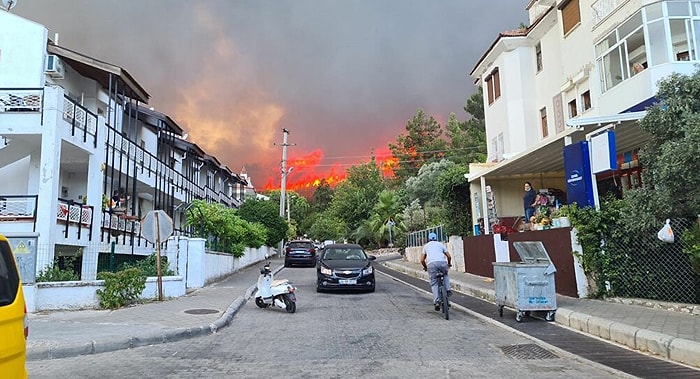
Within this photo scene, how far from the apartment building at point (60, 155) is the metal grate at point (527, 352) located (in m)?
10.3

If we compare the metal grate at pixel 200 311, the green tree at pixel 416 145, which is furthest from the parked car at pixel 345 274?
the green tree at pixel 416 145

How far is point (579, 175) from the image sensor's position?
12.5m

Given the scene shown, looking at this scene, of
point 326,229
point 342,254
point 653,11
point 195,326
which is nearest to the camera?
point 195,326

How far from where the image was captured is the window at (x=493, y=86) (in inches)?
1049

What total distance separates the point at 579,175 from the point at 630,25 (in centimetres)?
706

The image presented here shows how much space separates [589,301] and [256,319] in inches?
294

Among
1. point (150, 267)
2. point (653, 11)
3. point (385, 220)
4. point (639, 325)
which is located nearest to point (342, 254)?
point (150, 267)

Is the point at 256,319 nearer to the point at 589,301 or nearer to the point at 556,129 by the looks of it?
the point at 589,301

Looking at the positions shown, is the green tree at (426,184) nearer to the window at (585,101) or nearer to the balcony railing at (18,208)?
the window at (585,101)

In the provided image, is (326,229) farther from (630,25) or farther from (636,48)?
(630,25)

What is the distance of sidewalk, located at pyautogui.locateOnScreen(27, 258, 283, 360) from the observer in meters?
8.02

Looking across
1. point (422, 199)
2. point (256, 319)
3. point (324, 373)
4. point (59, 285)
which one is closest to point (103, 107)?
point (59, 285)

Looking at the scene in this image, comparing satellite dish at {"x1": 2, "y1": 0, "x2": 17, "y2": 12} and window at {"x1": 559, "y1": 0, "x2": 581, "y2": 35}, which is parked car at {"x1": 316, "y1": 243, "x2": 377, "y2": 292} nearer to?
window at {"x1": 559, "y1": 0, "x2": 581, "y2": 35}

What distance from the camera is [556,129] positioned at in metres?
22.9
